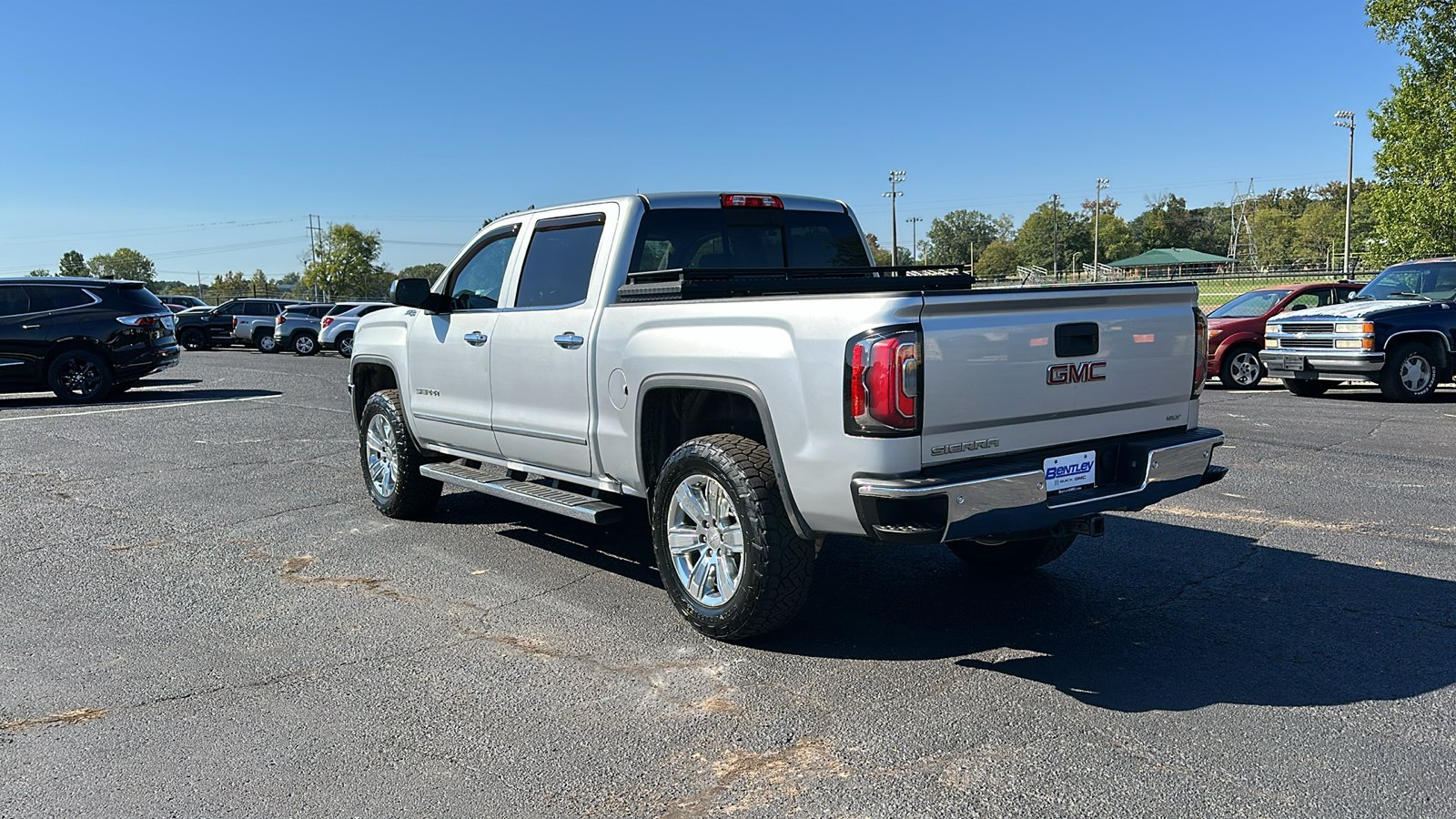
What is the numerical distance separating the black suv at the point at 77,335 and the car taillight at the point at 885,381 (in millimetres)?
15147

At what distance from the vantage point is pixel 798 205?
6.12m

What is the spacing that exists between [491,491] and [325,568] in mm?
1060

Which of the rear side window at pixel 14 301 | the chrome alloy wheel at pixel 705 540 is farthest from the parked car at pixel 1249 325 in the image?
the rear side window at pixel 14 301

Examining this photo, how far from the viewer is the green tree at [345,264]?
101375mm

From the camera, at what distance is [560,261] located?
19.0ft

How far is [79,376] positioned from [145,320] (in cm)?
121

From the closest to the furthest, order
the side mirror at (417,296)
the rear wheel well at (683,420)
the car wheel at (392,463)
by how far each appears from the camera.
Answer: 1. the rear wheel well at (683,420)
2. the side mirror at (417,296)
3. the car wheel at (392,463)

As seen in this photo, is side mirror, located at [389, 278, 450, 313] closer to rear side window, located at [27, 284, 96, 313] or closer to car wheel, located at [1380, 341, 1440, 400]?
rear side window, located at [27, 284, 96, 313]

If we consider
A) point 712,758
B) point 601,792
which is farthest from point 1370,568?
point 601,792

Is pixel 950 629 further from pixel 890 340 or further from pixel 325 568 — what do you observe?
pixel 325 568

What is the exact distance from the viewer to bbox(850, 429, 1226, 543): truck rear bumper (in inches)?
152

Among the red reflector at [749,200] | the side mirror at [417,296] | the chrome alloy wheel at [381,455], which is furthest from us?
the chrome alloy wheel at [381,455]

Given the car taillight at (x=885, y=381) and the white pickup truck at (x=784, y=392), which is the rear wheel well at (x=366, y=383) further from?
the car taillight at (x=885, y=381)

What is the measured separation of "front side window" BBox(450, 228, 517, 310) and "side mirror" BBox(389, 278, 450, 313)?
8 cm
